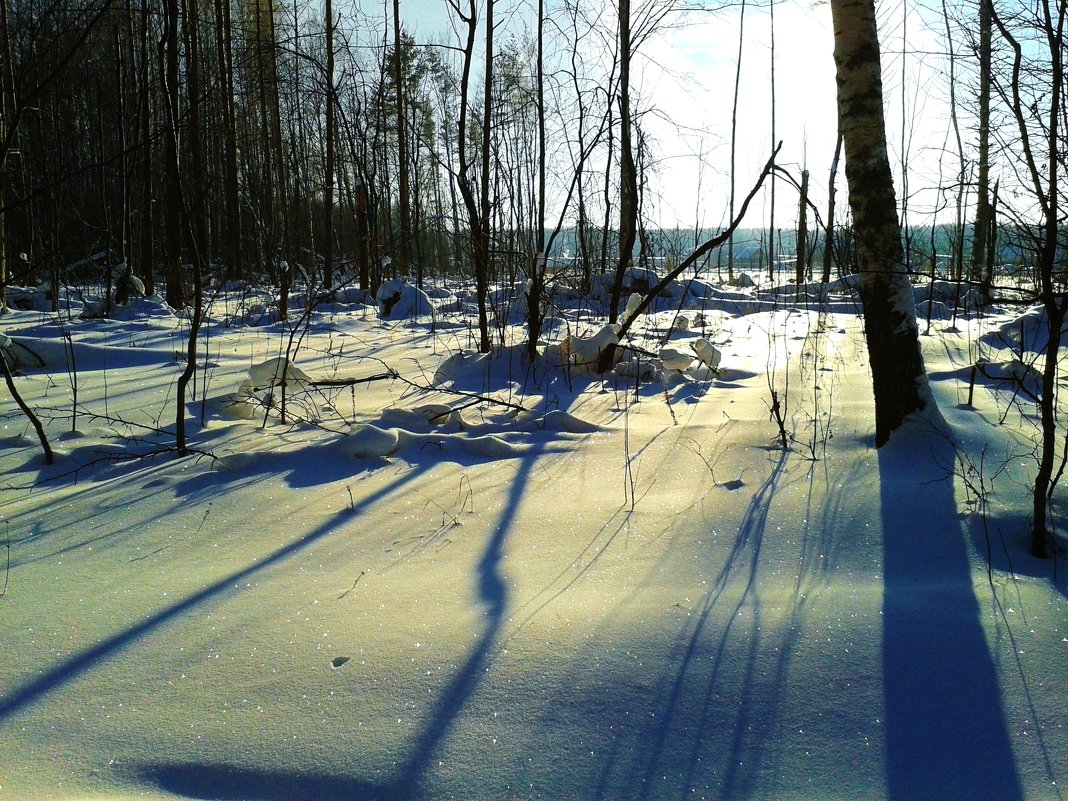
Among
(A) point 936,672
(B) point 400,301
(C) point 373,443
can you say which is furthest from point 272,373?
(B) point 400,301

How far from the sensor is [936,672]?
139 centimetres

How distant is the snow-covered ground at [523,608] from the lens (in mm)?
1180

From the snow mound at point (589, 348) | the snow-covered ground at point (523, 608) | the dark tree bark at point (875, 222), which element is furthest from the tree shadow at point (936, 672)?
the snow mound at point (589, 348)

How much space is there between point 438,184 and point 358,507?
2160cm

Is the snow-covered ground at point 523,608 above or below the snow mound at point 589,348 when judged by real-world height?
below

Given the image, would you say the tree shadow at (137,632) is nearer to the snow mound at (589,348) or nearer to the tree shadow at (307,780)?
the tree shadow at (307,780)

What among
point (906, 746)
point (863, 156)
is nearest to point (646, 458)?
point (863, 156)

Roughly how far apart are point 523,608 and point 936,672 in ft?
2.84

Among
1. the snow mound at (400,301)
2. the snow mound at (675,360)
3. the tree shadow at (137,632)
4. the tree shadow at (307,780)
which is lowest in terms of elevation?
the tree shadow at (307,780)

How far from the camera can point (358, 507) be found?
2.34 metres

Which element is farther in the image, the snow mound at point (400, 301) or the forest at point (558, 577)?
the snow mound at point (400, 301)

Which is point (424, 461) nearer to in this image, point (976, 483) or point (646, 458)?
point (646, 458)

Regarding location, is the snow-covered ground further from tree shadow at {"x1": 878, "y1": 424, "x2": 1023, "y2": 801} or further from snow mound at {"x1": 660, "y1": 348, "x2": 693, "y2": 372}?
snow mound at {"x1": 660, "y1": 348, "x2": 693, "y2": 372}

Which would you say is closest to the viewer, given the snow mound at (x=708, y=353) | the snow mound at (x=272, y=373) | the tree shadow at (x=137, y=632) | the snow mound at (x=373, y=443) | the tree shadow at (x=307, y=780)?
the tree shadow at (x=307, y=780)
